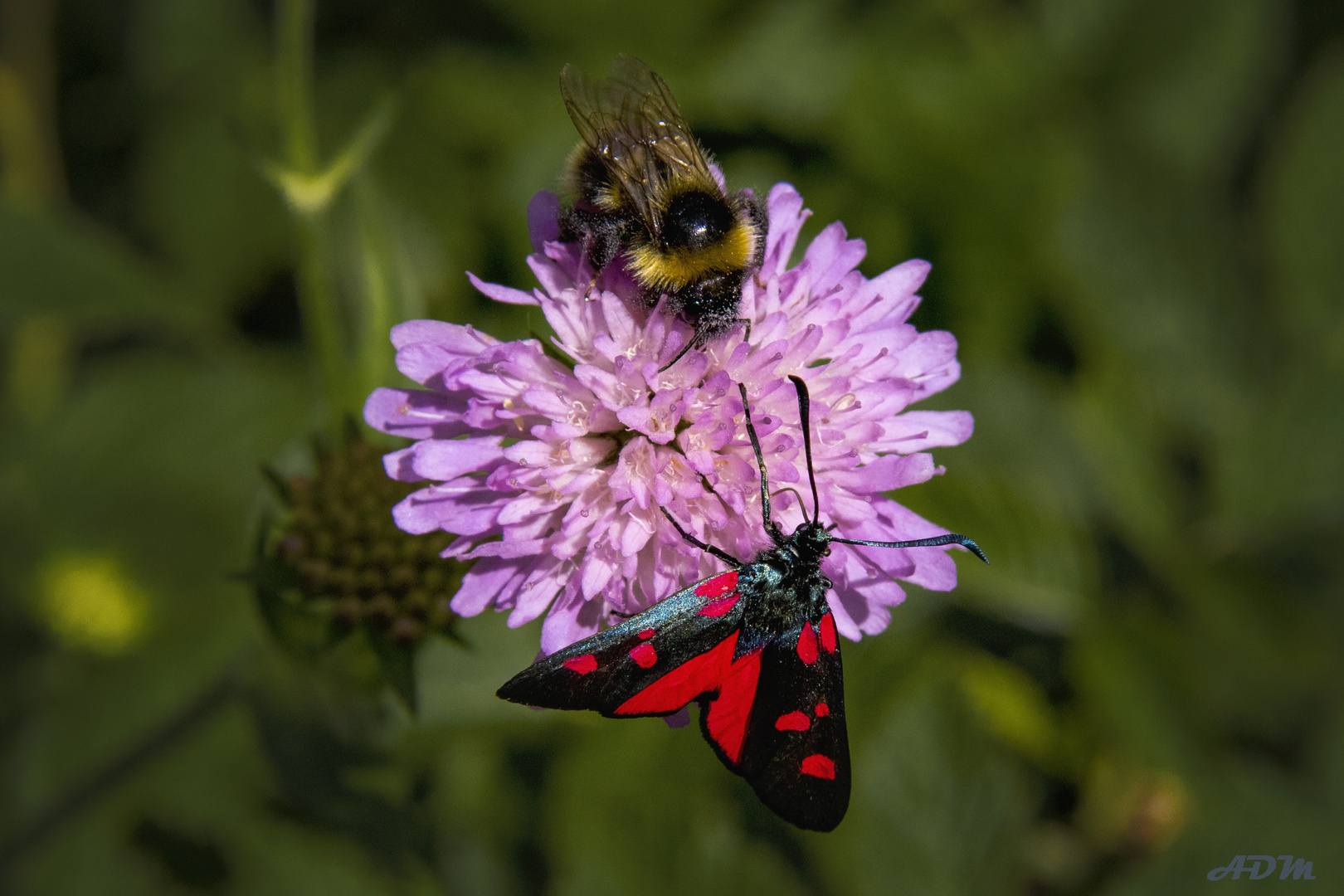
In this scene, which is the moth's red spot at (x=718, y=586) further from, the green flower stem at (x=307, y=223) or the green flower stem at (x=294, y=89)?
the green flower stem at (x=294, y=89)

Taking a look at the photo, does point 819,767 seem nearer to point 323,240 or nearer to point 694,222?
point 694,222

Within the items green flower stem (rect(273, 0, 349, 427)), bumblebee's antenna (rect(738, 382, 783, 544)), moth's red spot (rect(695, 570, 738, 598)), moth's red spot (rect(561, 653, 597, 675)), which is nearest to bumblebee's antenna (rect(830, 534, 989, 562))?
bumblebee's antenna (rect(738, 382, 783, 544))

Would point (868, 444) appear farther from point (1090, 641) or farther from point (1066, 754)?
point (1066, 754)

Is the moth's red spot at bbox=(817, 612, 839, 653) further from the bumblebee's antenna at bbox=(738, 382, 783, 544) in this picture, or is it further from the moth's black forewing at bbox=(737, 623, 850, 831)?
the bumblebee's antenna at bbox=(738, 382, 783, 544)

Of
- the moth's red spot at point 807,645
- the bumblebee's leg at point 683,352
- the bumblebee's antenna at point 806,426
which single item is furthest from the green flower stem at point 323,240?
Result: the moth's red spot at point 807,645

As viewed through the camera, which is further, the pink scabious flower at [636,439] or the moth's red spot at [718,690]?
the pink scabious flower at [636,439]

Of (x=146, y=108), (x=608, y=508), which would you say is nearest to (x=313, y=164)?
(x=608, y=508)

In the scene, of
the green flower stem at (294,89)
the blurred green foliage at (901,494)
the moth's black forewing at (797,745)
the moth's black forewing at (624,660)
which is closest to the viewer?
the moth's black forewing at (624,660)
